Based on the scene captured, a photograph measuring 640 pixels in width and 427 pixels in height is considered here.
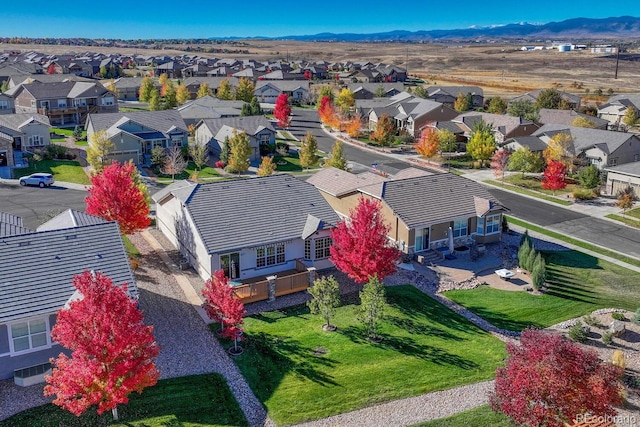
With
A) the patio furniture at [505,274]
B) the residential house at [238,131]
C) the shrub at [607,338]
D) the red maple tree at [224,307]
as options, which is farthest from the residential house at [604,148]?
the red maple tree at [224,307]

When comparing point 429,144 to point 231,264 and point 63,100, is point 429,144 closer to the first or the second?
point 231,264

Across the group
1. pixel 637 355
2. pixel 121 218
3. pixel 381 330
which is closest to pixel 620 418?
pixel 637 355

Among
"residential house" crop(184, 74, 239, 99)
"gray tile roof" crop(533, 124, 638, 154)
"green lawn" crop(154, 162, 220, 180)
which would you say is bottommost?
"green lawn" crop(154, 162, 220, 180)

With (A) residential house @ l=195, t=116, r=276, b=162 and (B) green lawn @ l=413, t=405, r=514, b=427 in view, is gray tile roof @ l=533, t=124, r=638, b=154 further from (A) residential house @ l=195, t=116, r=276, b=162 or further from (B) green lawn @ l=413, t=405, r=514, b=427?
(B) green lawn @ l=413, t=405, r=514, b=427

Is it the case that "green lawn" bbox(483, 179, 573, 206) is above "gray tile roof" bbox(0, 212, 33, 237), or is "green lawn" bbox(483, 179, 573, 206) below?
below

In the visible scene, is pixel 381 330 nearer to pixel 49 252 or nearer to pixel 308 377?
pixel 308 377

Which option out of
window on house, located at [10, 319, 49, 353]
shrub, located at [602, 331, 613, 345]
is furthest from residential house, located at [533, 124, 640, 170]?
window on house, located at [10, 319, 49, 353]
